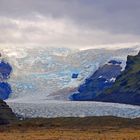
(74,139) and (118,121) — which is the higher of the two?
(74,139)

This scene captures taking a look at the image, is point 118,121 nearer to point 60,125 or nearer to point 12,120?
point 60,125

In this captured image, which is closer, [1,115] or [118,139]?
[118,139]

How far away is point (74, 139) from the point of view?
69.9 meters

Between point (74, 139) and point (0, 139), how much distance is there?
999 centimetres

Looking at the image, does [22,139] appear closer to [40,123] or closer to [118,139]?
[118,139]

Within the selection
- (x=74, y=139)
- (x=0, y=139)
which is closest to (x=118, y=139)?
(x=74, y=139)

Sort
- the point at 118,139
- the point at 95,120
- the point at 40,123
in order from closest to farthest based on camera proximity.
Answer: the point at 118,139
the point at 40,123
the point at 95,120

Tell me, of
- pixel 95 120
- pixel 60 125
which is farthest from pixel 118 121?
pixel 60 125

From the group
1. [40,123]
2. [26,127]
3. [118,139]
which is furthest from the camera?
[40,123]

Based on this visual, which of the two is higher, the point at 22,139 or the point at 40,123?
the point at 22,139

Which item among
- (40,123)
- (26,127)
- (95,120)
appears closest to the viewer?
(26,127)

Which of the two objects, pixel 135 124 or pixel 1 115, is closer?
pixel 135 124

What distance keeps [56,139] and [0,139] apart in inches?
299

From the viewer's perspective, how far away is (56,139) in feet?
233
